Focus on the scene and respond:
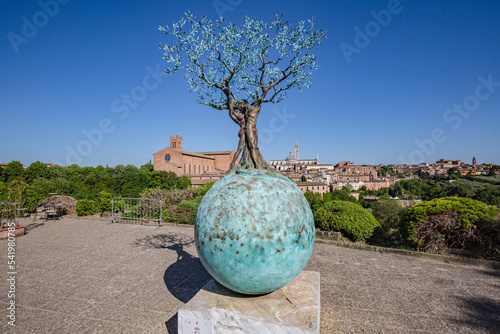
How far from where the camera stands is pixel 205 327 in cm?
361

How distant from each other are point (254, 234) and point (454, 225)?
7725 millimetres

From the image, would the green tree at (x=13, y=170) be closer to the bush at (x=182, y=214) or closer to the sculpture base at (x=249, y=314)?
the bush at (x=182, y=214)

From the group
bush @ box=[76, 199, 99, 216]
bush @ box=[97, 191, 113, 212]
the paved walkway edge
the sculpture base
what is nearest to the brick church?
bush @ box=[97, 191, 113, 212]

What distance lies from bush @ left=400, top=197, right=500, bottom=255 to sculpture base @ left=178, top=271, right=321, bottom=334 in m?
6.16

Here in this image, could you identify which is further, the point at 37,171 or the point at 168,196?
the point at 37,171

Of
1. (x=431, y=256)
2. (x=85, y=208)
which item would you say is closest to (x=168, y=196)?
(x=85, y=208)

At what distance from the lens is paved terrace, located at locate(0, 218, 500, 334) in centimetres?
441

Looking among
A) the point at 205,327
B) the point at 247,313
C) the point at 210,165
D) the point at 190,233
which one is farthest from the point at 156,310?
the point at 210,165

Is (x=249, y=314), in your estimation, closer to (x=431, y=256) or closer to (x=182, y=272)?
(x=182, y=272)

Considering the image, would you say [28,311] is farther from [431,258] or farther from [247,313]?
[431,258]

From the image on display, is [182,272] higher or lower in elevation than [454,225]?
lower

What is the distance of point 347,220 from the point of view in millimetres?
10539

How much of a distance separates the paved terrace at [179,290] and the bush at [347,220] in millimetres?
1680

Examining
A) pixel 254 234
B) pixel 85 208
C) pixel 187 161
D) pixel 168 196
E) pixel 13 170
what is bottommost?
pixel 85 208
